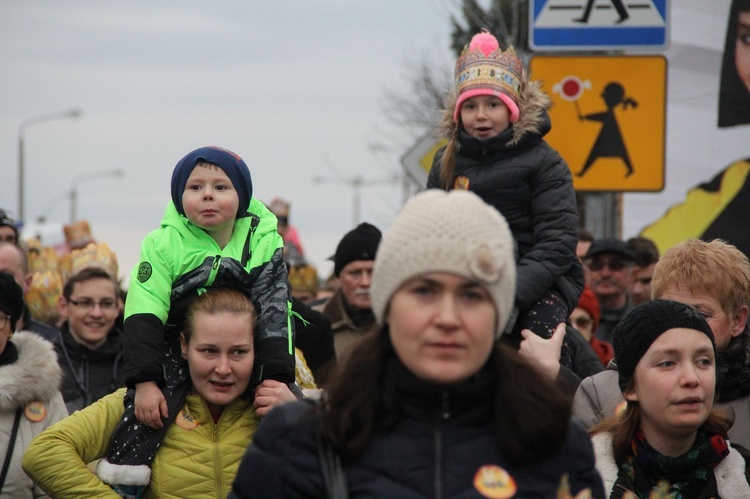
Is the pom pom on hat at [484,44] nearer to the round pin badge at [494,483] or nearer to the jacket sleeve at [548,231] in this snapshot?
the jacket sleeve at [548,231]

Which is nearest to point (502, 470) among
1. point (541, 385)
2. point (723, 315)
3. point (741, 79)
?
point (541, 385)

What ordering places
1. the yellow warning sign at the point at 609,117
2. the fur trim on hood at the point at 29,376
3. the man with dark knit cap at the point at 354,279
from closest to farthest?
the fur trim on hood at the point at 29,376, the man with dark knit cap at the point at 354,279, the yellow warning sign at the point at 609,117

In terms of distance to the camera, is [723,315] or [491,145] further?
[491,145]

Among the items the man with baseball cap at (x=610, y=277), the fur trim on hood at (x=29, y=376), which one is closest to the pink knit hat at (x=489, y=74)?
the fur trim on hood at (x=29, y=376)

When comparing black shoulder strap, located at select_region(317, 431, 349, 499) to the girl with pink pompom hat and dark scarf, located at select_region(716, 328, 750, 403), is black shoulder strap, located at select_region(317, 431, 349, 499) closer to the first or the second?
the girl with pink pompom hat

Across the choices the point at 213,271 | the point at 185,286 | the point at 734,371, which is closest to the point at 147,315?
the point at 185,286

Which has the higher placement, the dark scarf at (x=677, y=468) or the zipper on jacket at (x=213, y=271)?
the zipper on jacket at (x=213, y=271)

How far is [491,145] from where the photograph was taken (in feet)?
19.0

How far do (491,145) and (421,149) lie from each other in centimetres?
560

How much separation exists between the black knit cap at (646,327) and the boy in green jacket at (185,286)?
1295mm

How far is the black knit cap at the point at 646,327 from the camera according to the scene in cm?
464

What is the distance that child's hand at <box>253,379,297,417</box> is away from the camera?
4.97 metres

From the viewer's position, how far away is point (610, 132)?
339 inches

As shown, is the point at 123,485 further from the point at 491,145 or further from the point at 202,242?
the point at 491,145
